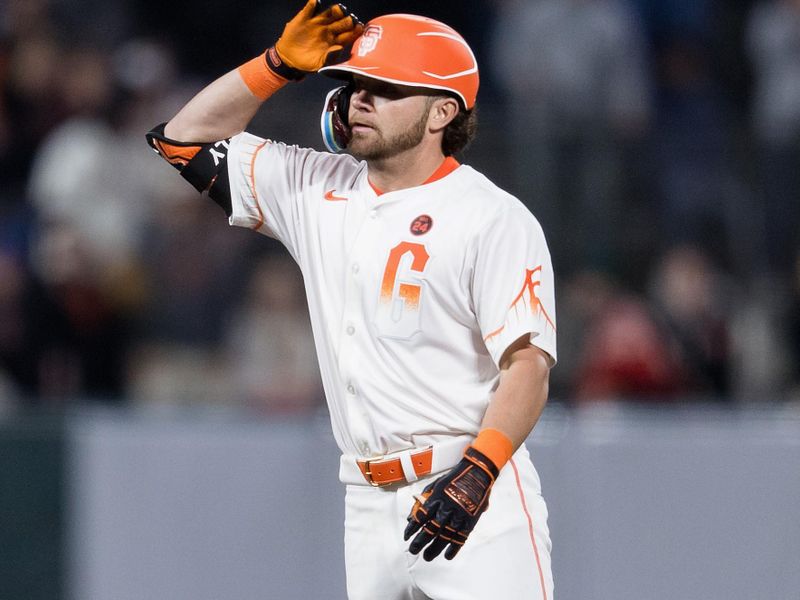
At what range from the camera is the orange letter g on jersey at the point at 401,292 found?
354cm

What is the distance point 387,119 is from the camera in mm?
3641

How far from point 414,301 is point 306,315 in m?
3.44

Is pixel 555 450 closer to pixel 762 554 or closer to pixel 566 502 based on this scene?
pixel 566 502

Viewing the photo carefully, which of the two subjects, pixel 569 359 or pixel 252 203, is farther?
pixel 569 359

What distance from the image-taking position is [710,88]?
26.9 ft

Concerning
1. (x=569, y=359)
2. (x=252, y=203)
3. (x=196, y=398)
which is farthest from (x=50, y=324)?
(x=252, y=203)

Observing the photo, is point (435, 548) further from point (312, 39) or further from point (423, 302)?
point (312, 39)

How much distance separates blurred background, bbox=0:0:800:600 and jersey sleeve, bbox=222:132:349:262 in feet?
7.05

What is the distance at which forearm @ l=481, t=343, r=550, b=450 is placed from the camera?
339 cm

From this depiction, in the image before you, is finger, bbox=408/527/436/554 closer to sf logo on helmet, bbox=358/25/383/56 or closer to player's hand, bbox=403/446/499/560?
player's hand, bbox=403/446/499/560

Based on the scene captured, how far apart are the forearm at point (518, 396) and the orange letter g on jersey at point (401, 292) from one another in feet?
0.95

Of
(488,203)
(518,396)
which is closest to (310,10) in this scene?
(488,203)

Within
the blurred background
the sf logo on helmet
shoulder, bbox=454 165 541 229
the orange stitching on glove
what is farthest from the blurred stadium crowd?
the sf logo on helmet

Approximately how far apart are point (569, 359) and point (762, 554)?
1626mm
